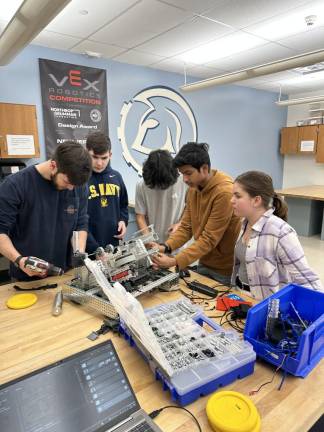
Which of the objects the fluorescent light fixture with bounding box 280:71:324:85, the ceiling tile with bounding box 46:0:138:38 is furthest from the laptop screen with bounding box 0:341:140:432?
the fluorescent light fixture with bounding box 280:71:324:85

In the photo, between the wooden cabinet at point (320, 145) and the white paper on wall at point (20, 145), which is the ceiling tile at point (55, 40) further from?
the wooden cabinet at point (320, 145)

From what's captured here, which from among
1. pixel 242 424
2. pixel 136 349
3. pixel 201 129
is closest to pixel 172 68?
pixel 201 129

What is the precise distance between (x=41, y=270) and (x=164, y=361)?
850mm

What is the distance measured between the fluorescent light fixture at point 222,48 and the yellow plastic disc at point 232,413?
3.43 m

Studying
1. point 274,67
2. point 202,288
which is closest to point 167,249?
point 202,288

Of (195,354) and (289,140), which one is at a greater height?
(289,140)

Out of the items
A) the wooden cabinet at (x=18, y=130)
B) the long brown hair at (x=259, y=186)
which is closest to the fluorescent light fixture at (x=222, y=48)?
the wooden cabinet at (x=18, y=130)

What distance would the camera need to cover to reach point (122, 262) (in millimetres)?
1384

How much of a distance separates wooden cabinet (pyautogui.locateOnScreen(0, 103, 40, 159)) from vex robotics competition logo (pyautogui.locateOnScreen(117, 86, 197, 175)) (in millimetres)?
1260

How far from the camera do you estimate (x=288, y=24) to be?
2979 millimetres

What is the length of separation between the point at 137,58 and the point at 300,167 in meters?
4.76

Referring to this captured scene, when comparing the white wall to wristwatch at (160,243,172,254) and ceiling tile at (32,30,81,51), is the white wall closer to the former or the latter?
ceiling tile at (32,30,81,51)

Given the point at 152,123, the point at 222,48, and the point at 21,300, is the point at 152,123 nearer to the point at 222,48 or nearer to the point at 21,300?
the point at 222,48

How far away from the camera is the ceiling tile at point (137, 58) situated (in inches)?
147
